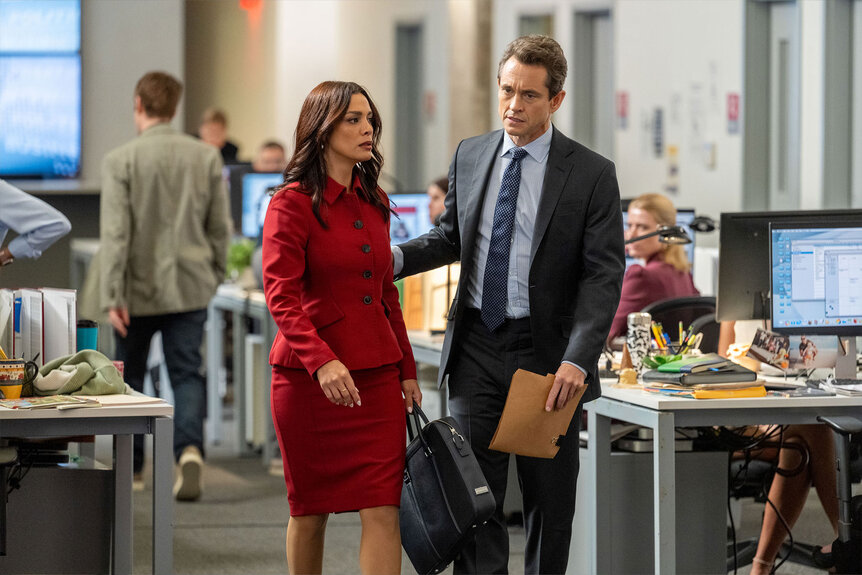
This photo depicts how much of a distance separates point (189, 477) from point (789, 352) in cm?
259

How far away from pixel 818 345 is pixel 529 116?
5.02 ft

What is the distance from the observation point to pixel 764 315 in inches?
150

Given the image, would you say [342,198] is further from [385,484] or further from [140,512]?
[140,512]

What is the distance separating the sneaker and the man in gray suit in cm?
251

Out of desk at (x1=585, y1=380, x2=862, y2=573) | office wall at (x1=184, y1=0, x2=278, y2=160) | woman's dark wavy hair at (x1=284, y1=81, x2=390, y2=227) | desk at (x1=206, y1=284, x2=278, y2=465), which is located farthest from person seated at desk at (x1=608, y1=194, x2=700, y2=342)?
office wall at (x1=184, y1=0, x2=278, y2=160)

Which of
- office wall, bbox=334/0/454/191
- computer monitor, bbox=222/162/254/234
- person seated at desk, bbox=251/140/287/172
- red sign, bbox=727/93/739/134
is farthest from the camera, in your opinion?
office wall, bbox=334/0/454/191

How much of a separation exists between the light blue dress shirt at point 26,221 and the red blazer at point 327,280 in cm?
119

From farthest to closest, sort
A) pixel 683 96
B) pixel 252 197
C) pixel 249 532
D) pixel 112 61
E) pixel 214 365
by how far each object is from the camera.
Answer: pixel 112 61 → pixel 683 96 → pixel 252 197 → pixel 214 365 → pixel 249 532

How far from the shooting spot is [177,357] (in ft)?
17.5

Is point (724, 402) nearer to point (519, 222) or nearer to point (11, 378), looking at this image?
point (519, 222)

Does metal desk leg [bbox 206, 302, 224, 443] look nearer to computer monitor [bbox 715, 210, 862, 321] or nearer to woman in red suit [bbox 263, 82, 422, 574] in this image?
computer monitor [bbox 715, 210, 862, 321]

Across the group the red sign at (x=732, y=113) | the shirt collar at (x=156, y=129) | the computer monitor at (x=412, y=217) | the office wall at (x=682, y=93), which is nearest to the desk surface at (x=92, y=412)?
the shirt collar at (x=156, y=129)

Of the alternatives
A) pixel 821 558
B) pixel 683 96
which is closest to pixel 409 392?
pixel 821 558

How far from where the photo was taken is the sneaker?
522 centimetres
